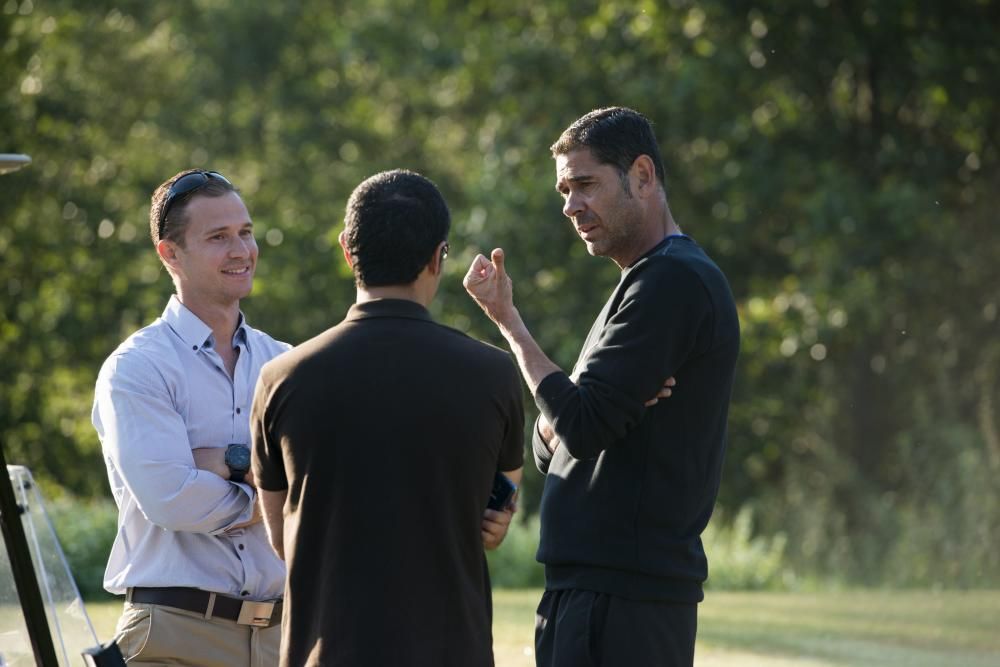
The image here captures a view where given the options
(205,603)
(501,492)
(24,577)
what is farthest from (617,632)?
(24,577)

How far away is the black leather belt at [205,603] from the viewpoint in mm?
3449

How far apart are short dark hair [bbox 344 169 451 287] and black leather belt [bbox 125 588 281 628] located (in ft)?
3.36

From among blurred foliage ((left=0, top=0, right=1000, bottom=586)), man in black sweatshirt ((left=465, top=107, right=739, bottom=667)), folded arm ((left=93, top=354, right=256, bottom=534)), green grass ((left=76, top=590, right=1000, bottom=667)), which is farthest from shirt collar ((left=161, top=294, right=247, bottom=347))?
blurred foliage ((left=0, top=0, right=1000, bottom=586))

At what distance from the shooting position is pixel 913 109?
1664 cm

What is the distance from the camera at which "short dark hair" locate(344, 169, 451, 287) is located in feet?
9.48

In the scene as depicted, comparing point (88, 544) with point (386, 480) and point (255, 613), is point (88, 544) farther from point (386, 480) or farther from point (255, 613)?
point (386, 480)

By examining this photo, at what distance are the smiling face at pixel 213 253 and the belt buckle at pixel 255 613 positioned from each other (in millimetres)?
799

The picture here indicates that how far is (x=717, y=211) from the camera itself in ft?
53.3

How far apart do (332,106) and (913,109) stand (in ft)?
29.3

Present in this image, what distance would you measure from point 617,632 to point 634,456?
412mm

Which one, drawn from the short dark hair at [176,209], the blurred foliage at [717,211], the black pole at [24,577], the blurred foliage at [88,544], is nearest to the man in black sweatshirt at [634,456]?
the short dark hair at [176,209]

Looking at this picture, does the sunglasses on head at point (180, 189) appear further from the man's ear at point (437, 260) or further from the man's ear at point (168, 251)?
the man's ear at point (437, 260)

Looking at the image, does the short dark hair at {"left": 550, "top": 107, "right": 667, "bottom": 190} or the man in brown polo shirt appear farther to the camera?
the short dark hair at {"left": 550, "top": 107, "right": 667, "bottom": 190}

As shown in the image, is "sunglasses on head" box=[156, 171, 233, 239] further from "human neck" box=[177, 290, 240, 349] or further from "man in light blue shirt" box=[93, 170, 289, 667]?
"human neck" box=[177, 290, 240, 349]
